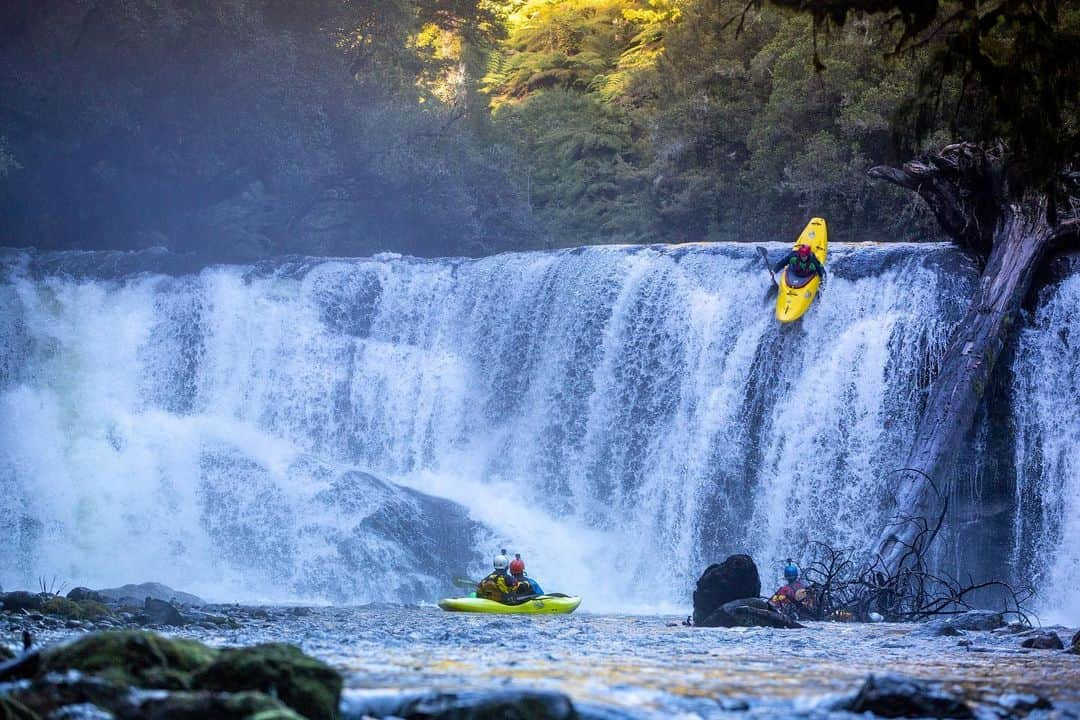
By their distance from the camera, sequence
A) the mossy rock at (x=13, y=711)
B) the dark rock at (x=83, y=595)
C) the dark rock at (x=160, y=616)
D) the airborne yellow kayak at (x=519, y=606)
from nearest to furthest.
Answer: the mossy rock at (x=13, y=711), the dark rock at (x=160, y=616), the dark rock at (x=83, y=595), the airborne yellow kayak at (x=519, y=606)

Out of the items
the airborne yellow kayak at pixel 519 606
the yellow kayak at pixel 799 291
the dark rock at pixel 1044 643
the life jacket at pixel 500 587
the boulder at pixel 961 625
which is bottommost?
the dark rock at pixel 1044 643

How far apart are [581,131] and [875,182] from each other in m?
12.0

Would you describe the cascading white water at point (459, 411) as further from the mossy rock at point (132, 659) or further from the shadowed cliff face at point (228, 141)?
the mossy rock at point (132, 659)

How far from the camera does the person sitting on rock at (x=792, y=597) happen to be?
13.6 m

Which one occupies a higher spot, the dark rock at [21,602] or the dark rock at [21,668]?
the dark rock at [21,602]

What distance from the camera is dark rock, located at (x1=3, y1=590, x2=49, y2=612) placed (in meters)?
12.1

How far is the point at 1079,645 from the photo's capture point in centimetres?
987

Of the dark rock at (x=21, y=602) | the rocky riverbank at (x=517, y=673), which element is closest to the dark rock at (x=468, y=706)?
the rocky riverbank at (x=517, y=673)

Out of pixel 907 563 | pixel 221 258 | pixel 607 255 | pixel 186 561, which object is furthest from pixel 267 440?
pixel 907 563

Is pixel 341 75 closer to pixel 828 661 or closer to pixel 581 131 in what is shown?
pixel 581 131

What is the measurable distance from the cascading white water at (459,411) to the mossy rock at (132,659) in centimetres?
1185

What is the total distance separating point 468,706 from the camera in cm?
556

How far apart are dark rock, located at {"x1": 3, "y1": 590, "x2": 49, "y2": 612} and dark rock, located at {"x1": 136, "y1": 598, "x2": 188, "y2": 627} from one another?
1112 millimetres

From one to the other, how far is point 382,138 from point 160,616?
2034cm
